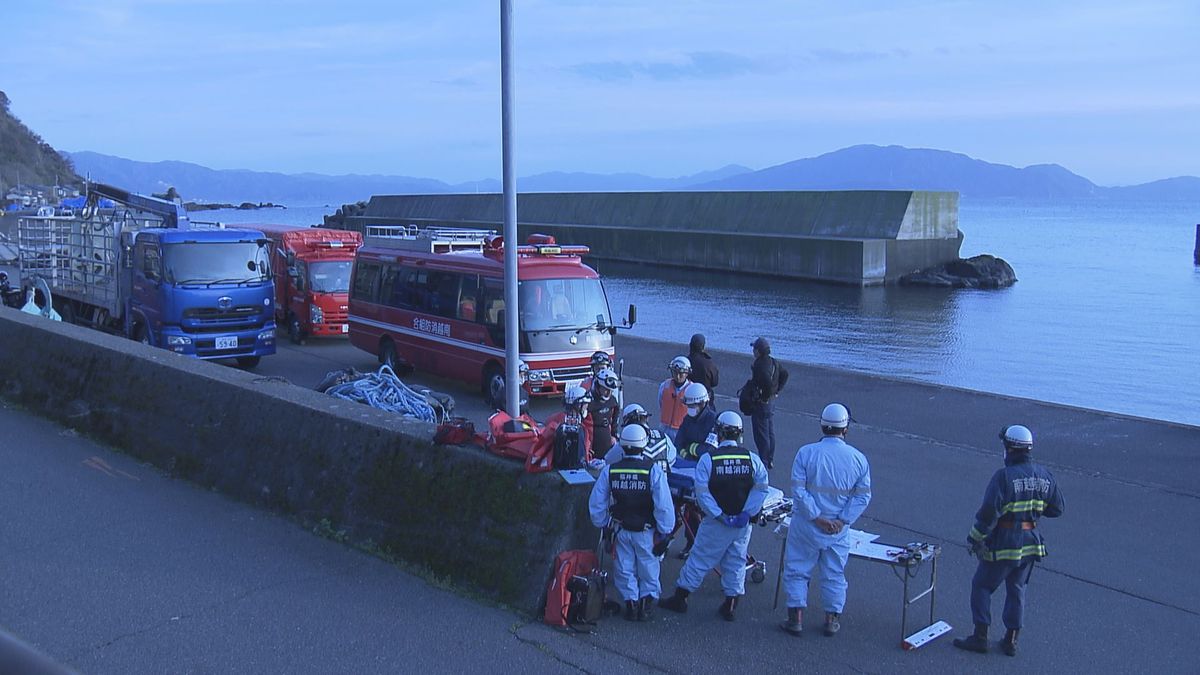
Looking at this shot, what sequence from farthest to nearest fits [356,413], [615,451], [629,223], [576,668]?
1. [629,223]
2. [356,413]
3. [615,451]
4. [576,668]

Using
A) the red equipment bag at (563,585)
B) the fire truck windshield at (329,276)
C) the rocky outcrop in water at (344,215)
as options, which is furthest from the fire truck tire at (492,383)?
the rocky outcrop in water at (344,215)

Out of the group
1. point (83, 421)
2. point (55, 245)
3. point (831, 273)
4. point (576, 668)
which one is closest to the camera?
point (576, 668)

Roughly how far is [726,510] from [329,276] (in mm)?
17531

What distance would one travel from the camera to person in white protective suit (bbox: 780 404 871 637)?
663cm

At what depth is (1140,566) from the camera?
27.4ft

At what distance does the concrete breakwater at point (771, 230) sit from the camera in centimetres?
5112

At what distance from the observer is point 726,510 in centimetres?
686

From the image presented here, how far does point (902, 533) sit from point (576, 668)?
4.33 metres

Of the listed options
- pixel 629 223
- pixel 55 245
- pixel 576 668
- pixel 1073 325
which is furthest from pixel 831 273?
pixel 576 668

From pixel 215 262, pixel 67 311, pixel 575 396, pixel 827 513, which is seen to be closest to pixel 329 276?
pixel 215 262

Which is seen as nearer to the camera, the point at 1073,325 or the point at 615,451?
the point at 615,451

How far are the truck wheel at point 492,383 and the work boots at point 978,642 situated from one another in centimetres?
921

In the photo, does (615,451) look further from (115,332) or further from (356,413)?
(115,332)

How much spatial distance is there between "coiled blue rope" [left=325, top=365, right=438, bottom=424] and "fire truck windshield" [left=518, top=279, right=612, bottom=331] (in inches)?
121
